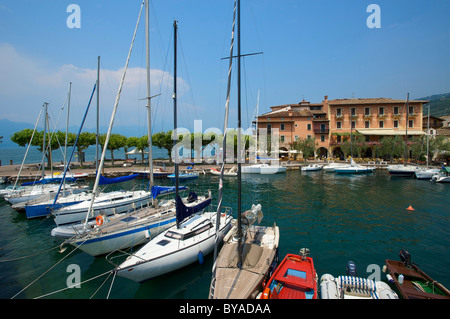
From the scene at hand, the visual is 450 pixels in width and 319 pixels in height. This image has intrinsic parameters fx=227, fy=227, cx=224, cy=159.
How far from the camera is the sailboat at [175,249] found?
10.1 metres

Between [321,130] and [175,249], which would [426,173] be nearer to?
[321,130]

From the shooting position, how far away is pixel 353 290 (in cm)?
902

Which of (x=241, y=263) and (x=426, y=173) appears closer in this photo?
(x=241, y=263)

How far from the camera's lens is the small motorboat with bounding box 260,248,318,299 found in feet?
26.8

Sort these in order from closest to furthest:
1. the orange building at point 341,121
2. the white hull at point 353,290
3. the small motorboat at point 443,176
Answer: the white hull at point 353,290
the small motorboat at point 443,176
the orange building at point 341,121

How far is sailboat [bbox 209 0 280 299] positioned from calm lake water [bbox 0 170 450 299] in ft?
6.47

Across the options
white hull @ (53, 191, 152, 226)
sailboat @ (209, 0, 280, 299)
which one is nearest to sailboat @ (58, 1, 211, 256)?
white hull @ (53, 191, 152, 226)

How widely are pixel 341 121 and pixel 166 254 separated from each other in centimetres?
6064

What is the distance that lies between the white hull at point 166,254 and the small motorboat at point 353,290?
612cm

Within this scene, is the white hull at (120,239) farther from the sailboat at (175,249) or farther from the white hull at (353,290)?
the white hull at (353,290)

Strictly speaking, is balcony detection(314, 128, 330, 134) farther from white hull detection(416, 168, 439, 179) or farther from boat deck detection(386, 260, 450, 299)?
boat deck detection(386, 260, 450, 299)

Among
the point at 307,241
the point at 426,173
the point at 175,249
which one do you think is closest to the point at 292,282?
the point at 175,249

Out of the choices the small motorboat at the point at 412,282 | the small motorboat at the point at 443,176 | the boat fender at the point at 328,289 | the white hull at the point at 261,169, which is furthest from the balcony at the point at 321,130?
the boat fender at the point at 328,289
